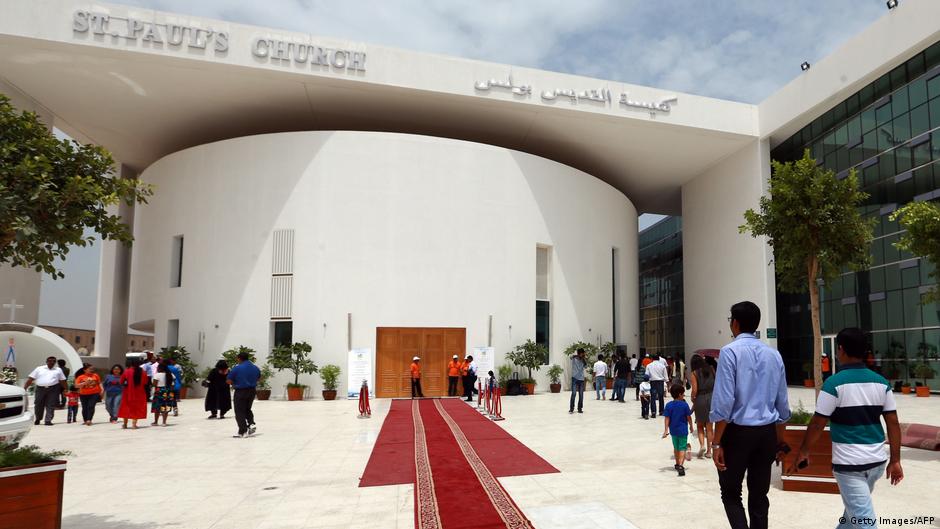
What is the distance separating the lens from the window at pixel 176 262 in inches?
943

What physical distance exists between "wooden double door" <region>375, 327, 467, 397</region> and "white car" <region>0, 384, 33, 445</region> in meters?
14.5

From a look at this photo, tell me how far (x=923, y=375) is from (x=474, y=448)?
17567 millimetres

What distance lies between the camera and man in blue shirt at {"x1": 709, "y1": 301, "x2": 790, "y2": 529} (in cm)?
401

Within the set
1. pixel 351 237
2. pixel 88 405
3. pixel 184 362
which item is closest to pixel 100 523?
pixel 88 405

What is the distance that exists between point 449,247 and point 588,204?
7.29m

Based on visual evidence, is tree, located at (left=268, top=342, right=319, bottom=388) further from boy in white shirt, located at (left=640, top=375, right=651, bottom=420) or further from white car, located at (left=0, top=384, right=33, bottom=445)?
white car, located at (left=0, top=384, right=33, bottom=445)

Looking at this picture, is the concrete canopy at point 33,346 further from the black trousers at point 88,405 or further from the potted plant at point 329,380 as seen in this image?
the potted plant at point 329,380

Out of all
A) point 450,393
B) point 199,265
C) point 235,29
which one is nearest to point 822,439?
point 450,393

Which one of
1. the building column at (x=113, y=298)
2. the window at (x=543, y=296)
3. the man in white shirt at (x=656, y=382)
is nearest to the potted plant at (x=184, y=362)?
the building column at (x=113, y=298)

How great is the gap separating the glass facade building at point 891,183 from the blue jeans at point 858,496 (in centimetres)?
1825

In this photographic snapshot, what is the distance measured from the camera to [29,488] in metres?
4.71

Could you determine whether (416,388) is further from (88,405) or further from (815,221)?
(815,221)

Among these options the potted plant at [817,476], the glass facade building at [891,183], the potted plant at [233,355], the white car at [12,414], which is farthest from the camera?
the potted plant at [233,355]

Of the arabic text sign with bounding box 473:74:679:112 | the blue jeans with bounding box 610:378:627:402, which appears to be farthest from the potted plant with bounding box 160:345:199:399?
the blue jeans with bounding box 610:378:627:402
